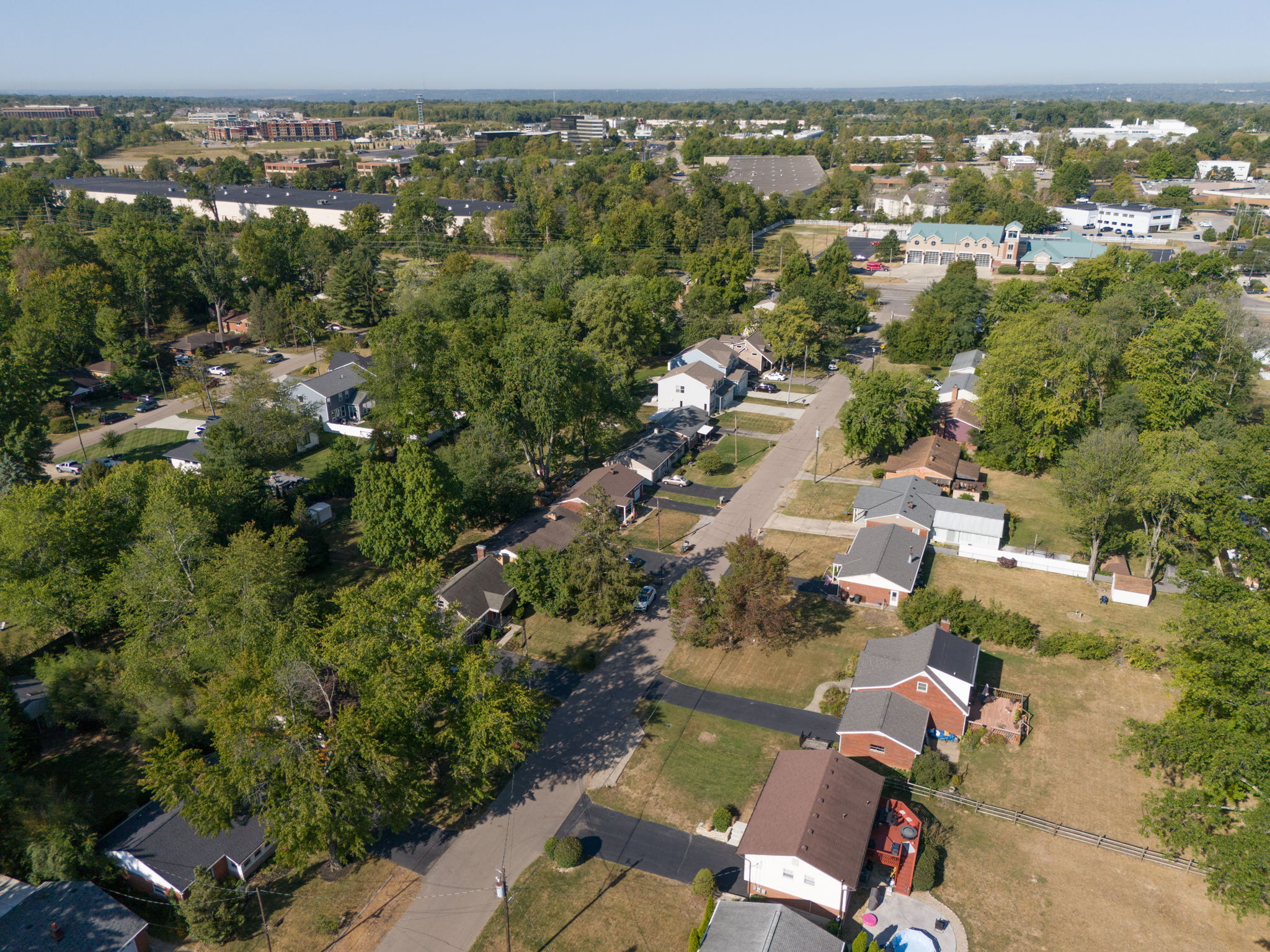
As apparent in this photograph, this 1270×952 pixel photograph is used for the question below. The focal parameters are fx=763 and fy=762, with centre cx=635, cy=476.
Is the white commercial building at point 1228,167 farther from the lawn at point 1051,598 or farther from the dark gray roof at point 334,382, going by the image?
the dark gray roof at point 334,382

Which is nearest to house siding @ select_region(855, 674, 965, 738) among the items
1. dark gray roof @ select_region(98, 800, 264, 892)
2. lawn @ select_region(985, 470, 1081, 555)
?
lawn @ select_region(985, 470, 1081, 555)

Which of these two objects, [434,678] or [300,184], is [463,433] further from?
[300,184]

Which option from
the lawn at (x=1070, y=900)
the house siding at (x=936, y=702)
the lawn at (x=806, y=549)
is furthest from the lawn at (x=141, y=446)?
the lawn at (x=1070, y=900)

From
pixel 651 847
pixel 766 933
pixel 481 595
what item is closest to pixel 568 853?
pixel 651 847

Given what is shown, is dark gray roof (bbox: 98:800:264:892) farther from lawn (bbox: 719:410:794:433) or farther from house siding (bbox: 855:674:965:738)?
lawn (bbox: 719:410:794:433)

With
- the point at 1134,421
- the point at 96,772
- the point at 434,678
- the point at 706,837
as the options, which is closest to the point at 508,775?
the point at 434,678
